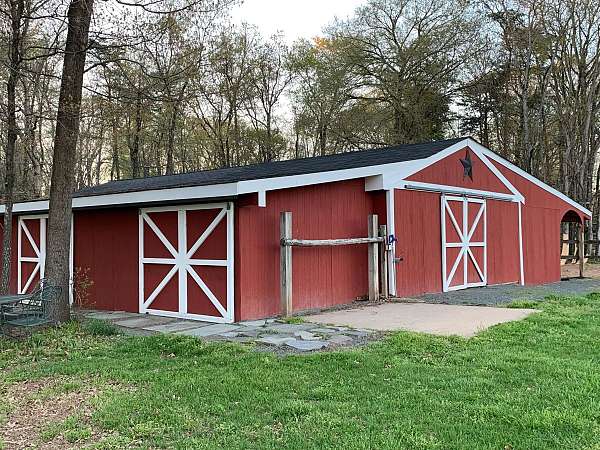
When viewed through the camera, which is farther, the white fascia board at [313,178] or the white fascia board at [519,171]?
the white fascia board at [519,171]

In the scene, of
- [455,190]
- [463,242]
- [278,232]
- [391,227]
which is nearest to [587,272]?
[463,242]

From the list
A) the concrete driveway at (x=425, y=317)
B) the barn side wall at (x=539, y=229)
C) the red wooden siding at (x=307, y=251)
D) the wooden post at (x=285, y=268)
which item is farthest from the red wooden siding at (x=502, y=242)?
the wooden post at (x=285, y=268)

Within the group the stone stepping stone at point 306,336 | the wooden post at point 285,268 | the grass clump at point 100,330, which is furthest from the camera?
the wooden post at point 285,268

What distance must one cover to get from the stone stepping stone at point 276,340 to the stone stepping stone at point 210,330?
779 mm

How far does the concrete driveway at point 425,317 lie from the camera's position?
6923 mm

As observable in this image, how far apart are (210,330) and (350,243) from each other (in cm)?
296

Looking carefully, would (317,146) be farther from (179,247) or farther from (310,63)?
(179,247)

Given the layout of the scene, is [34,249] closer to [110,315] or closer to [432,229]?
[110,315]

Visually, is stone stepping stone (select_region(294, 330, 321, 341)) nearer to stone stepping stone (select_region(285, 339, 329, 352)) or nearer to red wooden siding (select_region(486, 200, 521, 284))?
stone stepping stone (select_region(285, 339, 329, 352))

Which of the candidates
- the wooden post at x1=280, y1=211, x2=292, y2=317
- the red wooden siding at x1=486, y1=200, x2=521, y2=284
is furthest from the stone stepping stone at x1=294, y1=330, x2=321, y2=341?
the red wooden siding at x1=486, y1=200, x2=521, y2=284

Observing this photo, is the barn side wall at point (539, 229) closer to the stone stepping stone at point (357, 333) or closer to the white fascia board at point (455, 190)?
the white fascia board at point (455, 190)

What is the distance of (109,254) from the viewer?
31.4 ft

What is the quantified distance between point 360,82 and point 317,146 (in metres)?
4.54

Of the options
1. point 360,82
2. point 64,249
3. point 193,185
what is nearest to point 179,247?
point 193,185
